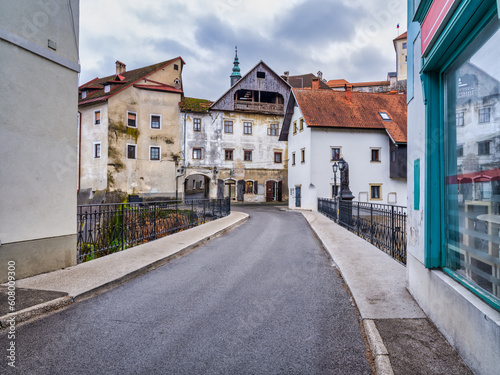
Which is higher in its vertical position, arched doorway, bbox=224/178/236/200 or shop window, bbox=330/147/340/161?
shop window, bbox=330/147/340/161

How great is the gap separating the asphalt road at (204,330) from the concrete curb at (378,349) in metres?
0.11

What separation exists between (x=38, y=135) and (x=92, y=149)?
29322 mm

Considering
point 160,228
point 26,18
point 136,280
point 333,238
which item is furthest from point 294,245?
point 26,18

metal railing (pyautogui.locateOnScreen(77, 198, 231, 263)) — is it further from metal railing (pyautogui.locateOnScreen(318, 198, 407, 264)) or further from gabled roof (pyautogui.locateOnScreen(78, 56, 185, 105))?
gabled roof (pyautogui.locateOnScreen(78, 56, 185, 105))

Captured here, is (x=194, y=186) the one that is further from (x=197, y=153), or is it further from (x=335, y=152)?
(x=335, y=152)

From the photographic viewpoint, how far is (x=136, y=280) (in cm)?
591

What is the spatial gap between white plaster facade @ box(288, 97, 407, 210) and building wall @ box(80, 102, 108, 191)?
60.0 ft

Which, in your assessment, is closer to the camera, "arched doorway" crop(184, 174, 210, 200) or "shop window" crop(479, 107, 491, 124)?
"shop window" crop(479, 107, 491, 124)

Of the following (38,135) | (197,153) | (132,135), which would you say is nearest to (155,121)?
(132,135)


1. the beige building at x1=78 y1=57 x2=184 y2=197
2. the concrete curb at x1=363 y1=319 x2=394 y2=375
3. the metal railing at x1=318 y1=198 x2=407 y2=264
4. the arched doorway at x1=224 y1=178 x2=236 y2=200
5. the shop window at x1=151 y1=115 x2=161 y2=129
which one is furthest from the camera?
the arched doorway at x1=224 y1=178 x2=236 y2=200

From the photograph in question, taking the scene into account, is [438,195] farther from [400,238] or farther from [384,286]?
[400,238]

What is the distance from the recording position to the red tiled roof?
28.0 m

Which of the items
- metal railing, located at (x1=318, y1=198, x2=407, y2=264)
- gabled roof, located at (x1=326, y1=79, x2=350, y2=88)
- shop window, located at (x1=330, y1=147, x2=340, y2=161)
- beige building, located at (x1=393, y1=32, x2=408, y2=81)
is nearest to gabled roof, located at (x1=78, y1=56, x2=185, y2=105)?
shop window, located at (x1=330, y1=147, x2=340, y2=161)

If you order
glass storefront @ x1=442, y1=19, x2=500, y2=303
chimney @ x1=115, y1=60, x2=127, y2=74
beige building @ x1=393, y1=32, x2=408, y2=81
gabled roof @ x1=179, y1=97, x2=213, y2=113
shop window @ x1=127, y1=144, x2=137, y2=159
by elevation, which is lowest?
glass storefront @ x1=442, y1=19, x2=500, y2=303
